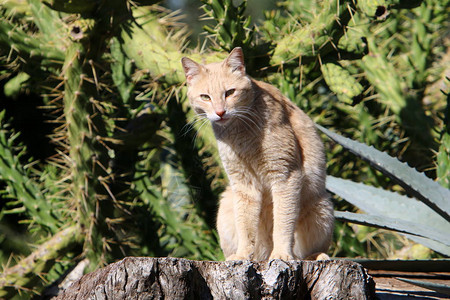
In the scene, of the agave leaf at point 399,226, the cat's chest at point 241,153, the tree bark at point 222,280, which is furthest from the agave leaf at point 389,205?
the tree bark at point 222,280

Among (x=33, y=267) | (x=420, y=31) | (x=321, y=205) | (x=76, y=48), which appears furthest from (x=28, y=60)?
(x=420, y=31)

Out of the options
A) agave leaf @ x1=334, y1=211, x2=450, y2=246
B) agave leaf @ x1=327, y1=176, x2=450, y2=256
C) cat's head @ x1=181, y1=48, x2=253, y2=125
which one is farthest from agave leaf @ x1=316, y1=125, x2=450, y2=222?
cat's head @ x1=181, y1=48, x2=253, y2=125

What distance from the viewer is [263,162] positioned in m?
2.41

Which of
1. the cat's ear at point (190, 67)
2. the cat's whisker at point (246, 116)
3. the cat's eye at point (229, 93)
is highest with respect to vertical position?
the cat's ear at point (190, 67)

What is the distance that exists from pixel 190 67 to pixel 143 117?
1.10 m

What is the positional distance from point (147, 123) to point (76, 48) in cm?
72

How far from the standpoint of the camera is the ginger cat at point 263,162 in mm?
2385

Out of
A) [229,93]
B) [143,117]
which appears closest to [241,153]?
[229,93]

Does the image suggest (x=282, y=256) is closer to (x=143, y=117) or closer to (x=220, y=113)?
(x=220, y=113)

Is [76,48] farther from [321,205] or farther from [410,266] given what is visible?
[410,266]

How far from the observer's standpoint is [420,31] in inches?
174

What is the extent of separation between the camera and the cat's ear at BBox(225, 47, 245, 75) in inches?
98.1

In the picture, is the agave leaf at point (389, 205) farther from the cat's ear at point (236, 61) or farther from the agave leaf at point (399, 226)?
the cat's ear at point (236, 61)

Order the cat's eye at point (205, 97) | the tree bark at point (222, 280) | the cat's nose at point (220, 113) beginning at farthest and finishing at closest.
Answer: the cat's eye at point (205, 97), the cat's nose at point (220, 113), the tree bark at point (222, 280)
